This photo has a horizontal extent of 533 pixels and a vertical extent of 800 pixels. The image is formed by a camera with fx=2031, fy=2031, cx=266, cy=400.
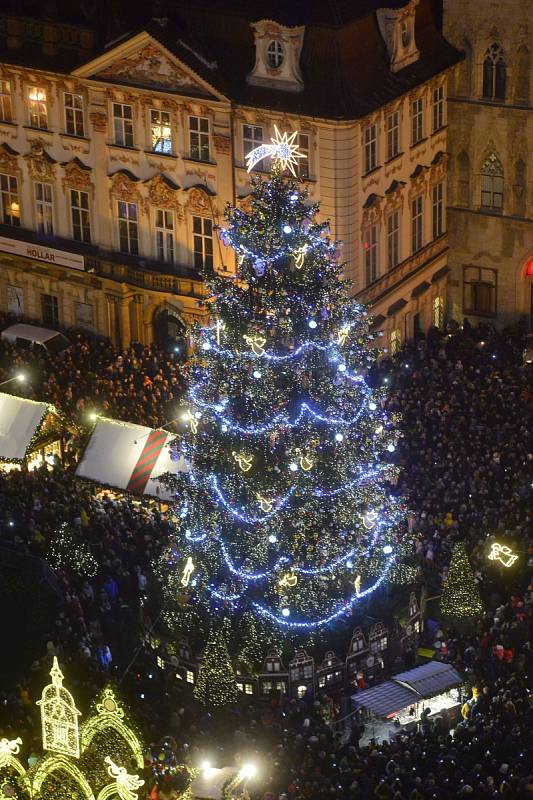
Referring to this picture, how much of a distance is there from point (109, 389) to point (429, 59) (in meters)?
16.4

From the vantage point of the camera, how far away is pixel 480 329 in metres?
73.9

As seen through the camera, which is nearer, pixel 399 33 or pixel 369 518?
pixel 369 518

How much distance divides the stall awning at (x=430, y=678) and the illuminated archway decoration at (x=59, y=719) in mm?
13117

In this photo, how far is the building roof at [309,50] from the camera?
223 feet

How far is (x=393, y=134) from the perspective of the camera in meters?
70.8

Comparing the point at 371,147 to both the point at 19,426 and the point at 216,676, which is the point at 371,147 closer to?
the point at 19,426

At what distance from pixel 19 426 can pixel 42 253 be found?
1095 cm

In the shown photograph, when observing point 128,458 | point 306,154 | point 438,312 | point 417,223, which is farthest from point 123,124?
point 128,458

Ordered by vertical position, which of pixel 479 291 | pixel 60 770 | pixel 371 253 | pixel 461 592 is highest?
pixel 371 253

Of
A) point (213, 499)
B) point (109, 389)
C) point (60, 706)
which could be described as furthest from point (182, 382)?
point (60, 706)

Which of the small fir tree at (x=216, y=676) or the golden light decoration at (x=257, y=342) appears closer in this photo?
the golden light decoration at (x=257, y=342)

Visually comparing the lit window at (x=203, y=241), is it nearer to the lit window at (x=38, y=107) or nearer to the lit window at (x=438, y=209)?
the lit window at (x=38, y=107)

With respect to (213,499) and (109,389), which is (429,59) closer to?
(109,389)

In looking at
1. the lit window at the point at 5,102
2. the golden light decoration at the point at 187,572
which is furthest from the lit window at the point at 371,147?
the golden light decoration at the point at 187,572
